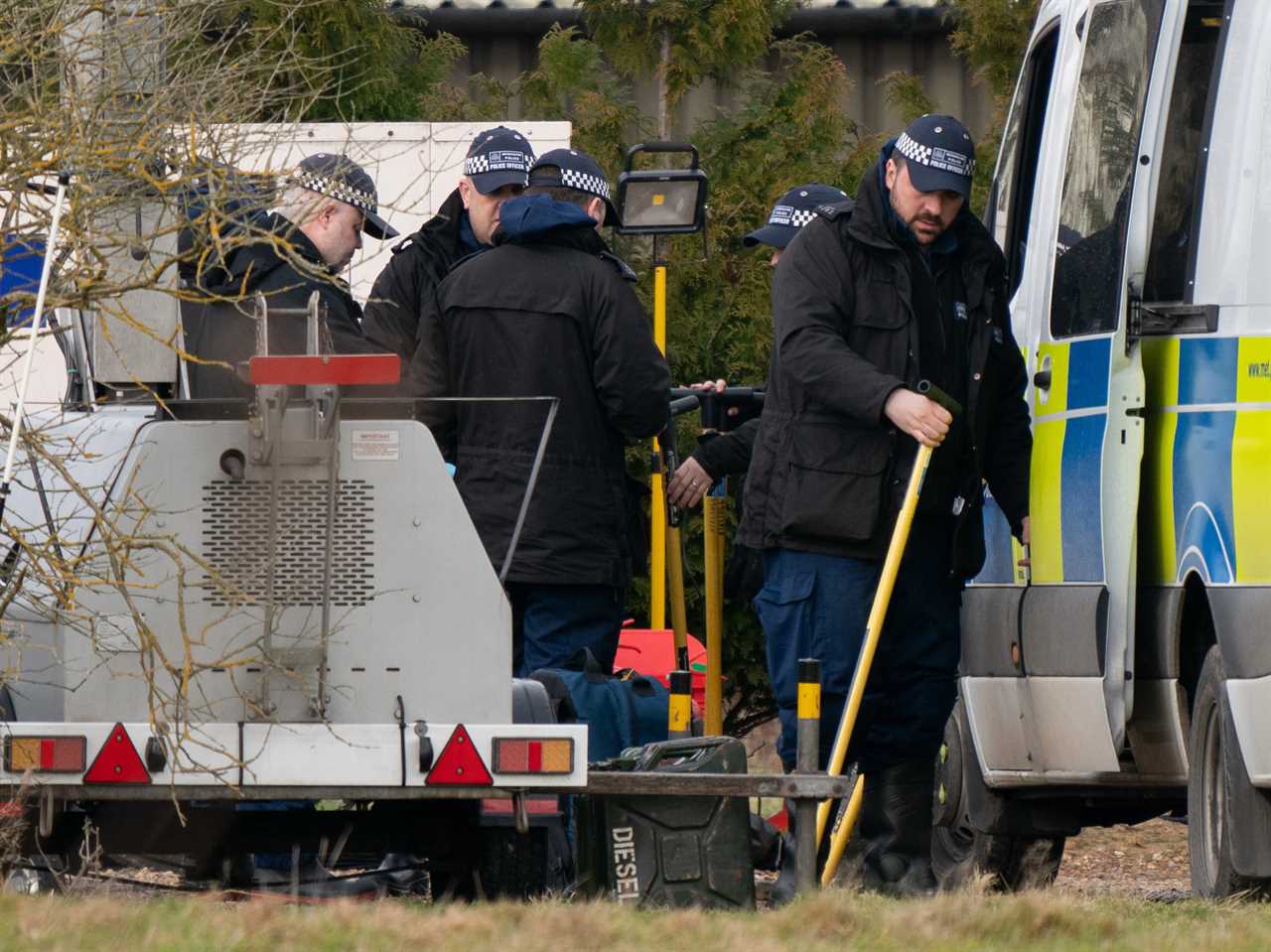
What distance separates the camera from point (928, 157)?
685 centimetres

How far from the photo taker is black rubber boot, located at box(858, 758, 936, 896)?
274 inches

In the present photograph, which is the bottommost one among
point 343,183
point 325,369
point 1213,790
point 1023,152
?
point 1213,790

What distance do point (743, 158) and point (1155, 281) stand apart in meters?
4.88

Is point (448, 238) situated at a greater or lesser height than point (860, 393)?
greater

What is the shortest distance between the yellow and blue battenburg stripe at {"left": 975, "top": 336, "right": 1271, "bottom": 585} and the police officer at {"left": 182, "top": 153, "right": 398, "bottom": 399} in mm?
1848

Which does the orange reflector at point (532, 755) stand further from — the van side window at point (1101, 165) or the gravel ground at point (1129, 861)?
the gravel ground at point (1129, 861)

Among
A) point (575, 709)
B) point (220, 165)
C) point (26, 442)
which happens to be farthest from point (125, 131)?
point (575, 709)

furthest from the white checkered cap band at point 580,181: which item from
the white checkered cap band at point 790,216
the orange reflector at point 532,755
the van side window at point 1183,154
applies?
the orange reflector at point 532,755

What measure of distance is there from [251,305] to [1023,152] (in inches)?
108

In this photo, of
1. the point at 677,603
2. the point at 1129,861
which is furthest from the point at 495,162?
the point at 1129,861

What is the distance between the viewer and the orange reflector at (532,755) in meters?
5.41

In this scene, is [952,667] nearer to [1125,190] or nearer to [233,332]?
[1125,190]

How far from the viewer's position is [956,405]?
21.7ft

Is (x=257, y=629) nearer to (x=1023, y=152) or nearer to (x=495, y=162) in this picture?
(x=495, y=162)
